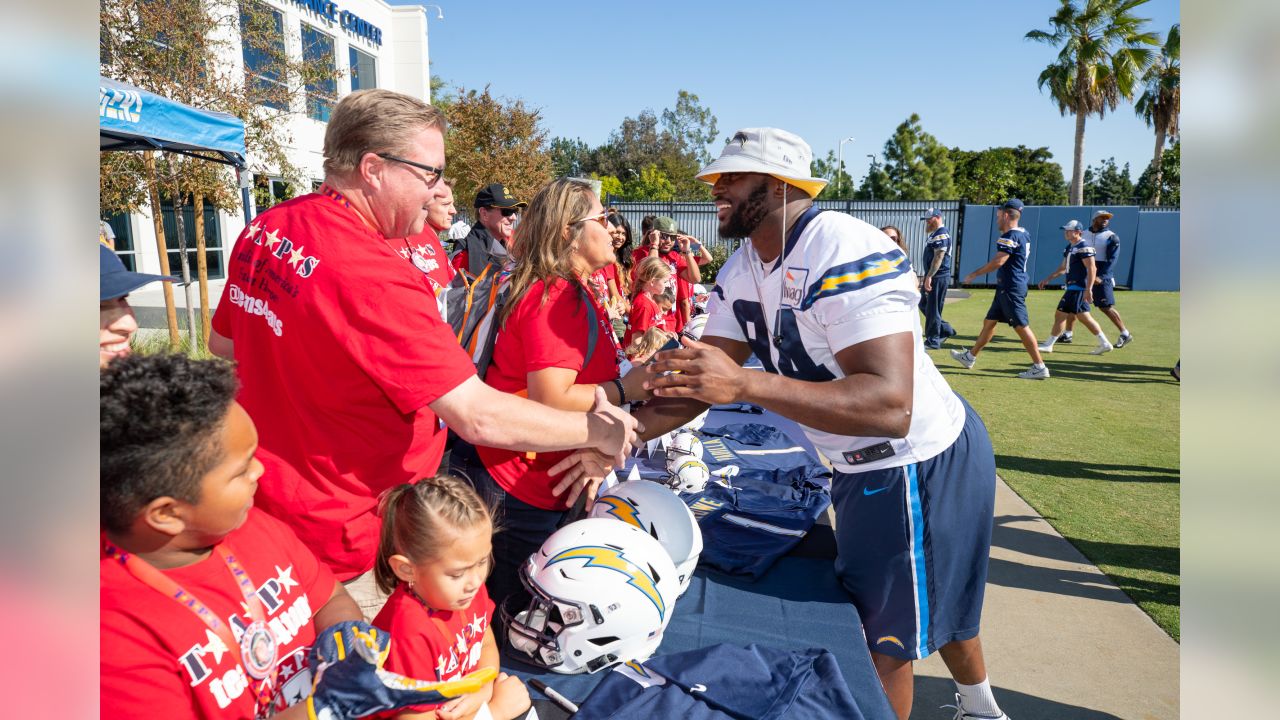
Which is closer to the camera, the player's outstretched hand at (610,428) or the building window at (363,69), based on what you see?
the player's outstretched hand at (610,428)

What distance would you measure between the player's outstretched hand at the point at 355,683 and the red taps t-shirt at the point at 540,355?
131cm

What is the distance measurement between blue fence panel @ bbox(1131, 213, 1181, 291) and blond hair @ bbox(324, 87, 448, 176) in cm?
2954

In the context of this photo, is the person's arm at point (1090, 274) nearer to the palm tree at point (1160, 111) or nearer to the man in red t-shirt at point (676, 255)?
the man in red t-shirt at point (676, 255)

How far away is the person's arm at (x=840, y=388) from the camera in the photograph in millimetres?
2477

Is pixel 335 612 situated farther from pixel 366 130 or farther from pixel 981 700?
pixel 981 700

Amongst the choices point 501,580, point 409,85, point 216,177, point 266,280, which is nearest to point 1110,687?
point 501,580

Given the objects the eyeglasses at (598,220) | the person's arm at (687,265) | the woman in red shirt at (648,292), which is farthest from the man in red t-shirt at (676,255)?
the eyeglasses at (598,220)

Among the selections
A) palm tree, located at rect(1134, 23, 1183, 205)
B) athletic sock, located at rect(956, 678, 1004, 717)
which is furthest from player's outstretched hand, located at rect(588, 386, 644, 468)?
palm tree, located at rect(1134, 23, 1183, 205)

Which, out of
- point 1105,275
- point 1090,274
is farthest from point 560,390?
point 1105,275

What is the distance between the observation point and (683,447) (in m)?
5.62

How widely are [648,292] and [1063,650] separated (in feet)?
17.7

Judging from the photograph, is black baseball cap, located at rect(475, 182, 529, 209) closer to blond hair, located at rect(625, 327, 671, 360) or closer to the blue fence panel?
blond hair, located at rect(625, 327, 671, 360)

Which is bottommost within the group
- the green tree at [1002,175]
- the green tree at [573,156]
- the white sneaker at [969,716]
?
the white sneaker at [969,716]
